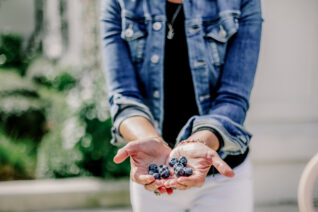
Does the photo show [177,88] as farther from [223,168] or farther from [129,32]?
[223,168]

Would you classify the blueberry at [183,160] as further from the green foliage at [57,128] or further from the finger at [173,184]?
the green foliage at [57,128]

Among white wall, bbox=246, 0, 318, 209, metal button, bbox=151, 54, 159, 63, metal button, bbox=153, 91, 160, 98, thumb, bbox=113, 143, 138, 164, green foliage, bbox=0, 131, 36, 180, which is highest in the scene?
metal button, bbox=151, 54, 159, 63

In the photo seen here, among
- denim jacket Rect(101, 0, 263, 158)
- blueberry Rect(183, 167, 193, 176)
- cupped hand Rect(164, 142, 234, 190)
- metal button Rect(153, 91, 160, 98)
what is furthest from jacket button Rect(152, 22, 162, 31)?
blueberry Rect(183, 167, 193, 176)

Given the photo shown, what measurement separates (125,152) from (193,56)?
509mm

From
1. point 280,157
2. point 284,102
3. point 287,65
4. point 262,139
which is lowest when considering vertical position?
point 280,157

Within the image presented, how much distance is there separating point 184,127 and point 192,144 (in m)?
0.15

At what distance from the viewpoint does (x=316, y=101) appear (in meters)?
4.09

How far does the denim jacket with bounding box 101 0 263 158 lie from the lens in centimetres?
152

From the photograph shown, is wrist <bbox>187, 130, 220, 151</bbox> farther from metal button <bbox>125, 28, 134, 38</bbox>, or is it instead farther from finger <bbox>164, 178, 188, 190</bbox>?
metal button <bbox>125, 28, 134, 38</bbox>

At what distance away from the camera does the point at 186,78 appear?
1.62 metres

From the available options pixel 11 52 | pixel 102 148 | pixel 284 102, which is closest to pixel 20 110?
pixel 102 148

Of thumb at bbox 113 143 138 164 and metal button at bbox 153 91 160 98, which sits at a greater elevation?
metal button at bbox 153 91 160 98

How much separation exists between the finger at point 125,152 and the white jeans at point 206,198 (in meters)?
0.25

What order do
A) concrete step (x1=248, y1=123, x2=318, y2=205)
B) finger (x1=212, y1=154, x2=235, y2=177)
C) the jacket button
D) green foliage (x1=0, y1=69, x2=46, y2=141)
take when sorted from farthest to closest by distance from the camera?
green foliage (x1=0, y1=69, x2=46, y2=141) → concrete step (x1=248, y1=123, x2=318, y2=205) → the jacket button → finger (x1=212, y1=154, x2=235, y2=177)
